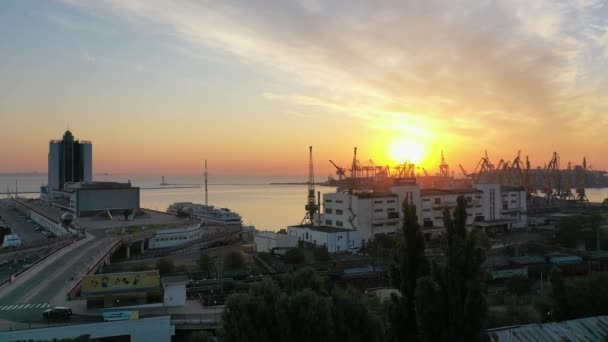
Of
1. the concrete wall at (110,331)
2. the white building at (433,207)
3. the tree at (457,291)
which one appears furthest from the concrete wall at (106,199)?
the tree at (457,291)

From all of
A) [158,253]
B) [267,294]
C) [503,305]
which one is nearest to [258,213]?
[158,253]

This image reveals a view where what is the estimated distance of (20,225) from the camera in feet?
79.7

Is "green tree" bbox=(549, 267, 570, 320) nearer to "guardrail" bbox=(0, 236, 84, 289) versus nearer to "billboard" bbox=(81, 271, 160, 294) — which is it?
"billboard" bbox=(81, 271, 160, 294)

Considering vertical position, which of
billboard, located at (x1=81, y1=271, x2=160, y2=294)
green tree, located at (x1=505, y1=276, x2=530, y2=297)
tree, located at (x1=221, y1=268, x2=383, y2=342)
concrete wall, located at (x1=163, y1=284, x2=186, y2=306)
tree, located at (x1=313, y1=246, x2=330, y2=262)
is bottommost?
green tree, located at (x1=505, y1=276, x2=530, y2=297)

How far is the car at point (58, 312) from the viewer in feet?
21.8

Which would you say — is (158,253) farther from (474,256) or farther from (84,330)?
(474,256)

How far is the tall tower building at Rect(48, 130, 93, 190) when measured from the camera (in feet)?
108

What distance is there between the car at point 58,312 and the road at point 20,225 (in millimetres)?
13468

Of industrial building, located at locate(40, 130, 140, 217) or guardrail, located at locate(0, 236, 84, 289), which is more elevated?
industrial building, located at locate(40, 130, 140, 217)

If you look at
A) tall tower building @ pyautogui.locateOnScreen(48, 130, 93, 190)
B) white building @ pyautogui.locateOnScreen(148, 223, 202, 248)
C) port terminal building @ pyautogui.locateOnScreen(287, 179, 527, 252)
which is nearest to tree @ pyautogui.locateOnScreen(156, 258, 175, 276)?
port terminal building @ pyautogui.locateOnScreen(287, 179, 527, 252)

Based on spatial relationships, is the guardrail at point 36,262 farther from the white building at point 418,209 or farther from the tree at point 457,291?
the tree at point 457,291

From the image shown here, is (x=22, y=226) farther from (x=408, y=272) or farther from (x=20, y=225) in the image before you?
(x=408, y=272)

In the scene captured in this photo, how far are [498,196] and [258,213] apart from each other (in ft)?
70.2

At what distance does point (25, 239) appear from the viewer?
19.2 metres
